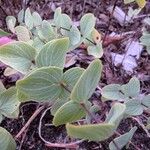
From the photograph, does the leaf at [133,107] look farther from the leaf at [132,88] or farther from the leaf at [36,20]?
the leaf at [36,20]

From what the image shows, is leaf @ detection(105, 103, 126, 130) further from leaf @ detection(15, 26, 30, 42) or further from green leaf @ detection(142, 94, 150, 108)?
leaf @ detection(15, 26, 30, 42)

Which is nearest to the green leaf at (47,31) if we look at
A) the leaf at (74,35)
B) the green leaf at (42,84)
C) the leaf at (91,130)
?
the leaf at (74,35)

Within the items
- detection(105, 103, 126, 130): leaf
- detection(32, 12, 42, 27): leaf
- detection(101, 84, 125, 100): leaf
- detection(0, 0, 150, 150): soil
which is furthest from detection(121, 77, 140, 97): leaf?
detection(32, 12, 42, 27): leaf

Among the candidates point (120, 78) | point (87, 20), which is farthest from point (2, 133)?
point (120, 78)

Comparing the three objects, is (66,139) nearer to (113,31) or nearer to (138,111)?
(138,111)

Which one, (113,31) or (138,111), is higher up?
(138,111)
